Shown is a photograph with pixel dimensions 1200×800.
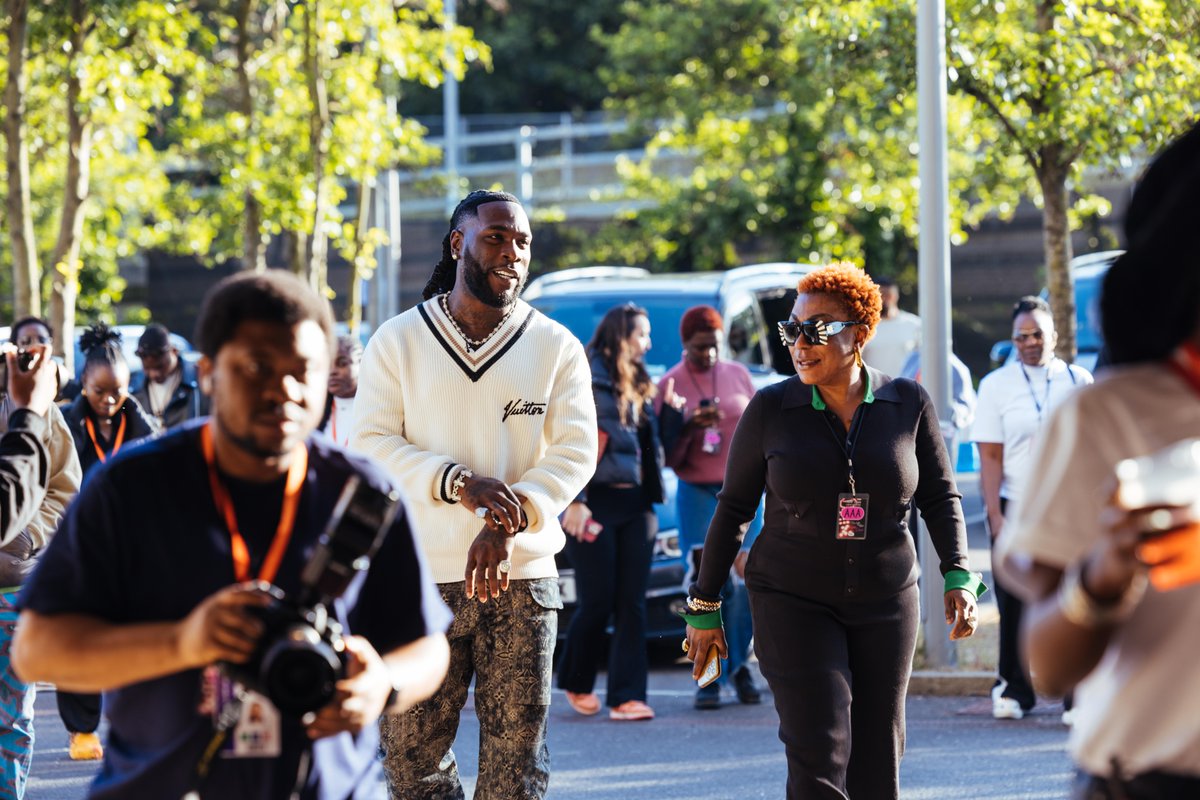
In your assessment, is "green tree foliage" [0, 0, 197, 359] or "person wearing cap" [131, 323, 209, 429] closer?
"person wearing cap" [131, 323, 209, 429]

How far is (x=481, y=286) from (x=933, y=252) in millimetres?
5475

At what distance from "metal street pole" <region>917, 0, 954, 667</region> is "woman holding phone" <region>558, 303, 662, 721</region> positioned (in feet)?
5.44

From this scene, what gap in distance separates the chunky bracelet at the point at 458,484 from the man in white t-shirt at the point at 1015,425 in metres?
4.56

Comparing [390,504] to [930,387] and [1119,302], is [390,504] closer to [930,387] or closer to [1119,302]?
[1119,302]

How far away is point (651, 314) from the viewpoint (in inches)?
506

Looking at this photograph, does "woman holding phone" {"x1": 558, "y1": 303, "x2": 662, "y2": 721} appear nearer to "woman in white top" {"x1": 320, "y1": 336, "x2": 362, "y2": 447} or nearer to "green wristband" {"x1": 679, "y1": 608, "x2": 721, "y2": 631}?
"woman in white top" {"x1": 320, "y1": 336, "x2": 362, "y2": 447}

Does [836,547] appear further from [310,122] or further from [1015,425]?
[310,122]

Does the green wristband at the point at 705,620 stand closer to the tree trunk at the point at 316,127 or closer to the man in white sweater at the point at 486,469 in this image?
the man in white sweater at the point at 486,469

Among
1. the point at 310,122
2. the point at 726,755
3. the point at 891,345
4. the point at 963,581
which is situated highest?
the point at 310,122

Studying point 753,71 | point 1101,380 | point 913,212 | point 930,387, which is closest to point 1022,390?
point 930,387

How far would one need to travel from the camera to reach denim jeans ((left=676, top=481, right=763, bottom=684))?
10328mm

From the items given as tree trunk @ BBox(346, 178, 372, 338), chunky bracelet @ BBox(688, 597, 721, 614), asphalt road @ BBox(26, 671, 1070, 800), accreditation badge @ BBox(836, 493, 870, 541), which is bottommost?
asphalt road @ BBox(26, 671, 1070, 800)

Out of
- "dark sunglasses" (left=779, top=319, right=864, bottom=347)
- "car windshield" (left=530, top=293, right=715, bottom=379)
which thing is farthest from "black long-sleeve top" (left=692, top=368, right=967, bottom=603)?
"car windshield" (left=530, top=293, right=715, bottom=379)

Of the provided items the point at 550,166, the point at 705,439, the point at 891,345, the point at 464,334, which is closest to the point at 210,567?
the point at 464,334
